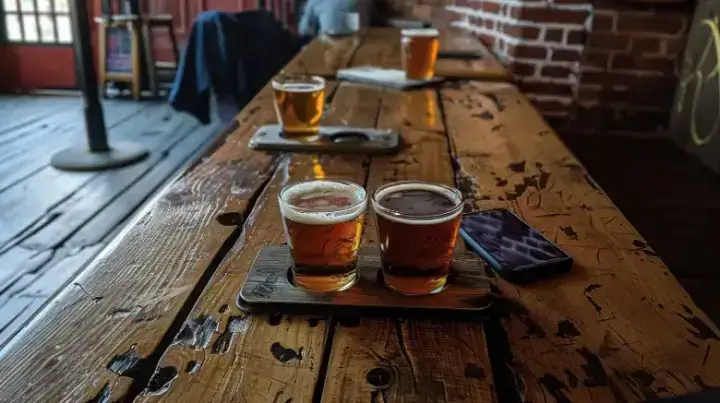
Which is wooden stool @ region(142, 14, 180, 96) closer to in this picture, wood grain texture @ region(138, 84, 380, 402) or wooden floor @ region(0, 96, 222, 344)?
wooden floor @ region(0, 96, 222, 344)

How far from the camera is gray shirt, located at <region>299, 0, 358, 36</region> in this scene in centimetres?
316

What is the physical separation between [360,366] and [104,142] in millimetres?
3169

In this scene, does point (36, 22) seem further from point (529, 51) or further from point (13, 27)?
point (529, 51)

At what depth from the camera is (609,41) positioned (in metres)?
2.56

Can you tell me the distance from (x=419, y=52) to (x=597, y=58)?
3.99 feet

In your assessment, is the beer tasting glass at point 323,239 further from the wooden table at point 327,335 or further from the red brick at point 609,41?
the red brick at point 609,41

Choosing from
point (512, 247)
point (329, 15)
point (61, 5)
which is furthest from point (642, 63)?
point (61, 5)

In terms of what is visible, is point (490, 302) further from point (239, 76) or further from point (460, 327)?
point (239, 76)

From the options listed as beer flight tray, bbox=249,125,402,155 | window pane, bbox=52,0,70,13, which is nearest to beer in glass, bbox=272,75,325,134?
beer flight tray, bbox=249,125,402,155

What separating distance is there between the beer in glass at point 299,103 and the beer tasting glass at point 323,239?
0.52 metres

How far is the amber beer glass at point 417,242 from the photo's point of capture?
637 mm

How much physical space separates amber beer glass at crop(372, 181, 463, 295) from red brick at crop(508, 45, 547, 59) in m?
2.16

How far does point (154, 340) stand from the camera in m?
0.59

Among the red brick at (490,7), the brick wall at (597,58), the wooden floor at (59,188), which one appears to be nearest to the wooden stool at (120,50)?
the wooden floor at (59,188)
